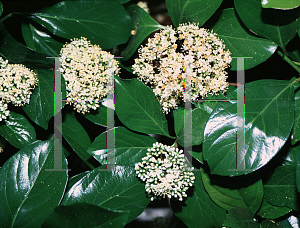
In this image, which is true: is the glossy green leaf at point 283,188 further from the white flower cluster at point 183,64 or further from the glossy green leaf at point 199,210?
the white flower cluster at point 183,64

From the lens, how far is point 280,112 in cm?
82

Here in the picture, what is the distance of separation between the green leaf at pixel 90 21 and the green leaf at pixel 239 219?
698 millimetres

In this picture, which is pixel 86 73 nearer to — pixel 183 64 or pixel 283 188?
pixel 183 64

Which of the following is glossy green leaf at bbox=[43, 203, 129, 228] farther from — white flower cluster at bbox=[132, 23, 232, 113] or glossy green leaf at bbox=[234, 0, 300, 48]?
glossy green leaf at bbox=[234, 0, 300, 48]

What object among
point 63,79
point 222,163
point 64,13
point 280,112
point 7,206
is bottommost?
point 7,206

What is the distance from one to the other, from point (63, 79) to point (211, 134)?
1.67 ft

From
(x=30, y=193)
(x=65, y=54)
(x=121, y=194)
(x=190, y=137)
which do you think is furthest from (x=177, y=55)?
(x=30, y=193)

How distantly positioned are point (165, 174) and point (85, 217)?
310 mm

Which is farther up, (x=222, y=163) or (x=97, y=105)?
(x=97, y=105)

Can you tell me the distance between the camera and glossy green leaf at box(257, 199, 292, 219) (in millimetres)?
929

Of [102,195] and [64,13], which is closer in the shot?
[102,195]

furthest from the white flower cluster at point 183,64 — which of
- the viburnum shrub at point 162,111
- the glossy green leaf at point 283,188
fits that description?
the glossy green leaf at point 283,188

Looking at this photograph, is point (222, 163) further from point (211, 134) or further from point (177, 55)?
point (177, 55)

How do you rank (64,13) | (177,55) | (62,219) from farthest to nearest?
1. (64,13)
2. (177,55)
3. (62,219)
